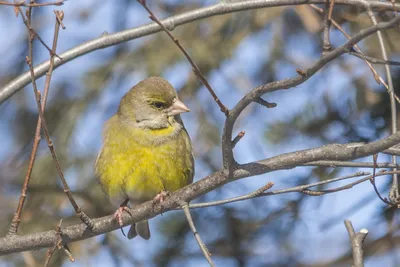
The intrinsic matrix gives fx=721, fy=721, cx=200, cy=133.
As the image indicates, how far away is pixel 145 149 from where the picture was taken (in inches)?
202

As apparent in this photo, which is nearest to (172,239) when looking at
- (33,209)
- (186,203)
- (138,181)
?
(33,209)

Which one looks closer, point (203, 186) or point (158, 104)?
point (203, 186)

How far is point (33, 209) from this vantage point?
6.52 meters

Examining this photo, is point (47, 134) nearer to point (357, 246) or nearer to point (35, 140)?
point (35, 140)

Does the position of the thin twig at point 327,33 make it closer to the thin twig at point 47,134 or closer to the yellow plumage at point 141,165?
the thin twig at point 47,134

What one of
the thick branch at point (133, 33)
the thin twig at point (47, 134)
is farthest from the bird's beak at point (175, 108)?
the thin twig at point (47, 134)

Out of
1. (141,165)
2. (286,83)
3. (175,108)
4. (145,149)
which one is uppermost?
(175,108)

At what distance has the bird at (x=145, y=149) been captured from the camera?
5090mm

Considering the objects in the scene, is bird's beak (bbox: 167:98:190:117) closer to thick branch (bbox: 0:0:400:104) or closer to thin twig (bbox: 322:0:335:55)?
thick branch (bbox: 0:0:400:104)

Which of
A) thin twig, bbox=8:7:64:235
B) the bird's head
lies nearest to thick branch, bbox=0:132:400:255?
thin twig, bbox=8:7:64:235

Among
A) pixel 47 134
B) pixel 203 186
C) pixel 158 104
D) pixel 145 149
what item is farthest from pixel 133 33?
pixel 47 134

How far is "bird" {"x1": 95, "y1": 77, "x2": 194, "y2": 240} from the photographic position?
16.7ft

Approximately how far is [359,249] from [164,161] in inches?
68.2

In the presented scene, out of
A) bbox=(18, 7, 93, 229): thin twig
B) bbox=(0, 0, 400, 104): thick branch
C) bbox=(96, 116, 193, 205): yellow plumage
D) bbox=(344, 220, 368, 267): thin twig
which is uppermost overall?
bbox=(0, 0, 400, 104): thick branch
